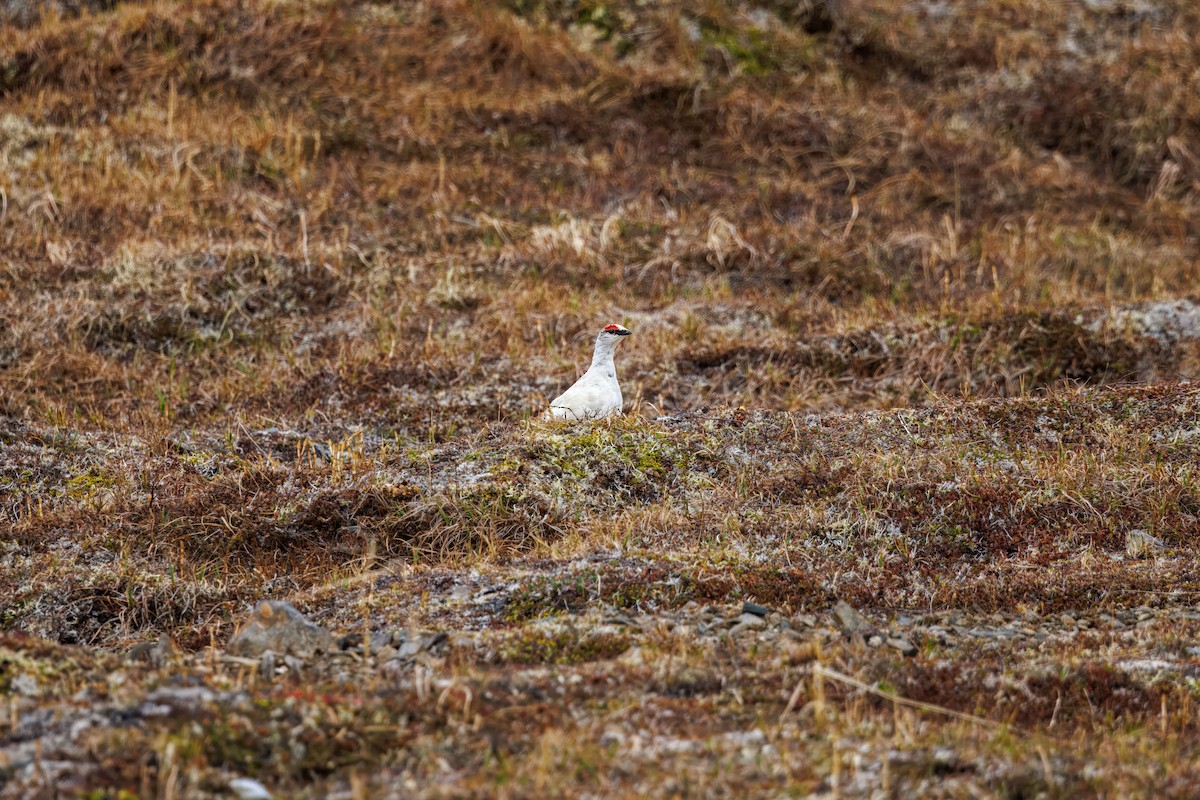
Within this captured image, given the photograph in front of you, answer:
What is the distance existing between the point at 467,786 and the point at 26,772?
134cm

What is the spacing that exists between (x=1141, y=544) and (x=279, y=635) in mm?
4397

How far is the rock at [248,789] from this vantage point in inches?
144

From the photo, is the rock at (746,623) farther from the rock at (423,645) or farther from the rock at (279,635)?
the rock at (279,635)

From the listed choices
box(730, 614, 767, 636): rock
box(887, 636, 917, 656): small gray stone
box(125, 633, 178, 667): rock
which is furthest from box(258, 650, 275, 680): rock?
box(887, 636, 917, 656): small gray stone

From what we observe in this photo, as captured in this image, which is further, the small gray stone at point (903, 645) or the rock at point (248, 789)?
the small gray stone at point (903, 645)

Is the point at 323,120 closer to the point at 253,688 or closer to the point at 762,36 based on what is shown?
the point at 762,36

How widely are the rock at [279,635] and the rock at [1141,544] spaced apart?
411 cm

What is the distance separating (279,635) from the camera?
197 inches

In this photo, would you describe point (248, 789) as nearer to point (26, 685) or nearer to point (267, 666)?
point (267, 666)

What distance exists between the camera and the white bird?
8383mm

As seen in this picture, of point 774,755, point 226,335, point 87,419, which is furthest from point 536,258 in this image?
point 774,755

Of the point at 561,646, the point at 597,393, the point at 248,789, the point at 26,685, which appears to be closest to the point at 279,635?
the point at 26,685

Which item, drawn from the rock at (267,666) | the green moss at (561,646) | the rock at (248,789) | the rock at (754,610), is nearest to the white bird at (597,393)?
the rock at (754,610)

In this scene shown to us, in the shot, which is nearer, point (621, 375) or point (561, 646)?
point (561, 646)
